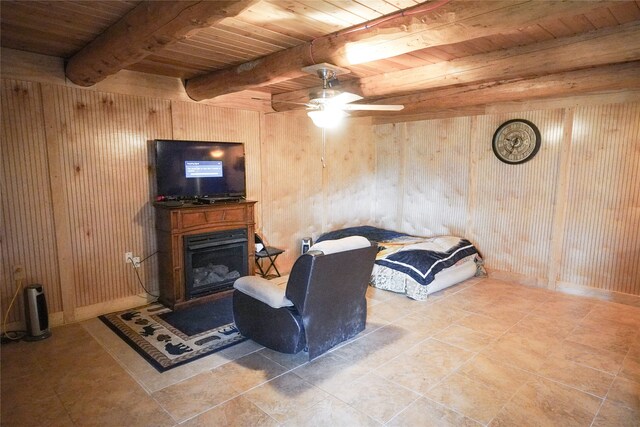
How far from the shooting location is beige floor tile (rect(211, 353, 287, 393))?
8.66 feet

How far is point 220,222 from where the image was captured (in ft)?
13.7

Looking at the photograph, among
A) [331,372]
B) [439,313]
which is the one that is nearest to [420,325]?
[439,313]

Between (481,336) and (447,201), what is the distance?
2647 mm

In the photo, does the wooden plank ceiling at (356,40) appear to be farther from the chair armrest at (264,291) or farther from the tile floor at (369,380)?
the tile floor at (369,380)

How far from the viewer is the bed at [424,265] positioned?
433 centimetres

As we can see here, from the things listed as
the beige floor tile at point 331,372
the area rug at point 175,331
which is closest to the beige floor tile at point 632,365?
the beige floor tile at point 331,372

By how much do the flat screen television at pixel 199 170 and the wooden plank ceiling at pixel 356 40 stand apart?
641 millimetres

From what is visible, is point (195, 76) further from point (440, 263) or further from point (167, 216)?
point (440, 263)

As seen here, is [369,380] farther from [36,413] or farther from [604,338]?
[604,338]

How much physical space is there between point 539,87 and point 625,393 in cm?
278

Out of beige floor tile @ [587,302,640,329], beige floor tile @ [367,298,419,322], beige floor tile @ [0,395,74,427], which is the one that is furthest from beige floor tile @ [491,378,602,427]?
beige floor tile @ [0,395,74,427]

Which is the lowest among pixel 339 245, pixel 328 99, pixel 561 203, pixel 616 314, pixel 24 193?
pixel 616 314

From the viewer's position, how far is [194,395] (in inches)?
98.2

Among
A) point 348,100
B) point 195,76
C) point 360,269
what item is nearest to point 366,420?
point 360,269
